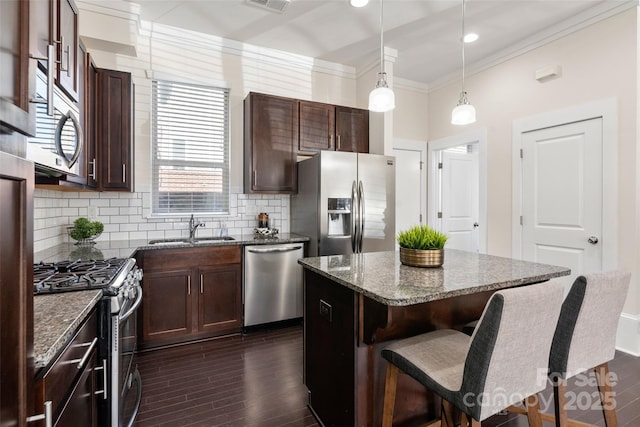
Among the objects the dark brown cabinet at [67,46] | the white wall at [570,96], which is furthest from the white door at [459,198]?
the dark brown cabinet at [67,46]

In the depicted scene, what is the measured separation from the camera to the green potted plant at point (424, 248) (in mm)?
1822

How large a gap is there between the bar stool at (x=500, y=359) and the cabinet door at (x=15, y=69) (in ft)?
4.56

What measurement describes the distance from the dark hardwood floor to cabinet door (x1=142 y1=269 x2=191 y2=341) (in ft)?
0.55

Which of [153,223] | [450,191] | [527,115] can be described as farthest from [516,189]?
[153,223]

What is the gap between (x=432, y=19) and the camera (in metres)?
3.26

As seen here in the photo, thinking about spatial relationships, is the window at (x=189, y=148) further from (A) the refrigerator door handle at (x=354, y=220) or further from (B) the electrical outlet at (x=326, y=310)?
(B) the electrical outlet at (x=326, y=310)

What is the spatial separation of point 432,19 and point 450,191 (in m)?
2.49

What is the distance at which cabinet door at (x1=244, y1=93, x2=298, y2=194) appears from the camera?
3590mm

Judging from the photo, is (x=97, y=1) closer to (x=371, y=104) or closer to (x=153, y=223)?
(x=153, y=223)

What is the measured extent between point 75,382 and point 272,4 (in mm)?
3204

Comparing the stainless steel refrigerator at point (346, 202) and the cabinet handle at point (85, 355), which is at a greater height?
the stainless steel refrigerator at point (346, 202)

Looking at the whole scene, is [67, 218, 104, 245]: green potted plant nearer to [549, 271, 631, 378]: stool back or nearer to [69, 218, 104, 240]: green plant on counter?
[69, 218, 104, 240]: green plant on counter

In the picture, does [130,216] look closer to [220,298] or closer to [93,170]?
[93,170]

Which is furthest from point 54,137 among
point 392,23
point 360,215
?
point 392,23
